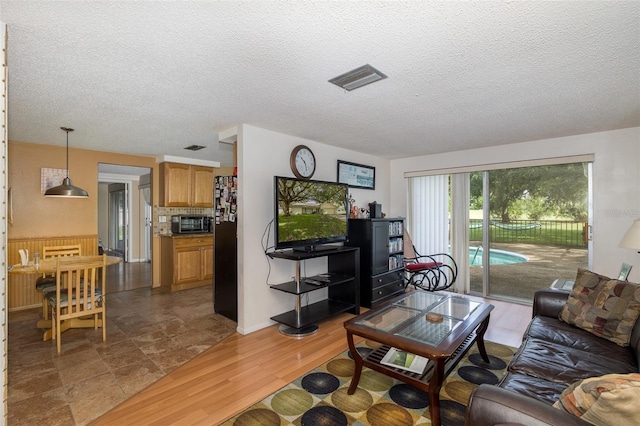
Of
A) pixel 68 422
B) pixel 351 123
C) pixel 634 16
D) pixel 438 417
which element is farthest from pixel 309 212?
pixel 634 16

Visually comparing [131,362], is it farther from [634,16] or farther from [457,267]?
[457,267]

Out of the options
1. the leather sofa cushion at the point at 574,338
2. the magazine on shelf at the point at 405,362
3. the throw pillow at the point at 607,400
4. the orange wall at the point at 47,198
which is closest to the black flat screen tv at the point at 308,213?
the magazine on shelf at the point at 405,362

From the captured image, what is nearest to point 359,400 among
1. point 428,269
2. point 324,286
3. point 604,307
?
point 324,286

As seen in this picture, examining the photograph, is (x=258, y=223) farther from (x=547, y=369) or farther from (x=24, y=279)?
(x=24, y=279)

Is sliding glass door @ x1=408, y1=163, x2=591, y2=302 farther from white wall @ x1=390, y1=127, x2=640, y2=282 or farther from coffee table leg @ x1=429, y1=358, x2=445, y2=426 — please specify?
coffee table leg @ x1=429, y1=358, x2=445, y2=426

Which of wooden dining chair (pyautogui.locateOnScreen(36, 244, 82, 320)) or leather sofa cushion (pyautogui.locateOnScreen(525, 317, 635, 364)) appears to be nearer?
leather sofa cushion (pyautogui.locateOnScreen(525, 317, 635, 364))

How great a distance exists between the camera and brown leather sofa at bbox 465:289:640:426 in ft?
3.70

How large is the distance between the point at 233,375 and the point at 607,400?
2.32 metres

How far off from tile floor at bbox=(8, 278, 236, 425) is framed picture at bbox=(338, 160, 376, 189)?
8.20 feet

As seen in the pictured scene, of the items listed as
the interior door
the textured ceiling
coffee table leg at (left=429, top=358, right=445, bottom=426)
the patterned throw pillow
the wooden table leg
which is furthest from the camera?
the interior door

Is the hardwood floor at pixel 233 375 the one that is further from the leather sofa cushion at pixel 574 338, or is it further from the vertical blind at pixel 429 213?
the vertical blind at pixel 429 213

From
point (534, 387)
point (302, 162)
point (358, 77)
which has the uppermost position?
point (358, 77)

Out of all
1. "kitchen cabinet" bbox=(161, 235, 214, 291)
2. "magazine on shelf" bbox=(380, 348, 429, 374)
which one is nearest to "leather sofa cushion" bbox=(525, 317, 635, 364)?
"magazine on shelf" bbox=(380, 348, 429, 374)

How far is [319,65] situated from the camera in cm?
197
